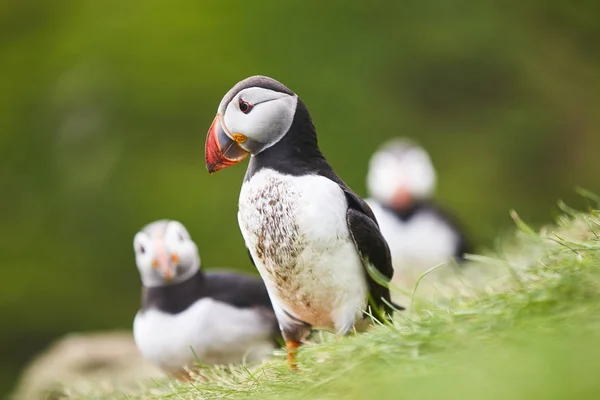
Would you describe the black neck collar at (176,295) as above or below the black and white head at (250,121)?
below

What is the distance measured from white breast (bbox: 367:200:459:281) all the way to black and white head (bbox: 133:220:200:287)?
320cm

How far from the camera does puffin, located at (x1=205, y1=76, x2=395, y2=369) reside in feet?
11.1

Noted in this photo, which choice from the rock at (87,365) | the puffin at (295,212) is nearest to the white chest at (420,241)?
the rock at (87,365)

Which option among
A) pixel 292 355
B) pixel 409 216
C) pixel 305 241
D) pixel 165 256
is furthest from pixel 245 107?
pixel 409 216

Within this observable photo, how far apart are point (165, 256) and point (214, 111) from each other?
6.16m

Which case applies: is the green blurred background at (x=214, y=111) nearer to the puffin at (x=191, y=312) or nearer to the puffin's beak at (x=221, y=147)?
the puffin at (x=191, y=312)

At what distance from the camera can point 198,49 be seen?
10867 mm

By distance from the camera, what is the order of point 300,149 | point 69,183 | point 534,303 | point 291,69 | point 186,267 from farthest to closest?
point 291,69, point 69,183, point 186,267, point 300,149, point 534,303

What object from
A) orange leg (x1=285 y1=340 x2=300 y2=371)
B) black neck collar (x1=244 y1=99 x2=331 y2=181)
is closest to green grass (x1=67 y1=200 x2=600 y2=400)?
orange leg (x1=285 y1=340 x2=300 y2=371)

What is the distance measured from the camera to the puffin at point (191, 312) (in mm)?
4398

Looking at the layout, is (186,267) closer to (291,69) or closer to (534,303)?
(534,303)

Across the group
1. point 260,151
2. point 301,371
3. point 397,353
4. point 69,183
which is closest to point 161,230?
point 260,151

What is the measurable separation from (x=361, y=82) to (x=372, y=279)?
7531 millimetres

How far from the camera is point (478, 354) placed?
2.43 m
